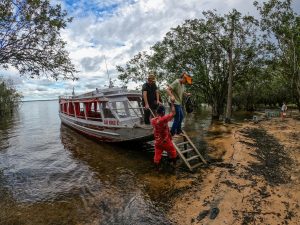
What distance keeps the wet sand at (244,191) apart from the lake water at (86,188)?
767 millimetres

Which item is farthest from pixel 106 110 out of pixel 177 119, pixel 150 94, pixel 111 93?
pixel 177 119

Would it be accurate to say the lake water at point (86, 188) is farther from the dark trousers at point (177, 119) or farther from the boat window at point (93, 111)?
the boat window at point (93, 111)

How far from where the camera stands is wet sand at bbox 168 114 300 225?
19.4ft

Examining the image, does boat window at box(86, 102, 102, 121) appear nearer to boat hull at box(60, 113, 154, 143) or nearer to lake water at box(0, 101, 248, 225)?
boat hull at box(60, 113, 154, 143)

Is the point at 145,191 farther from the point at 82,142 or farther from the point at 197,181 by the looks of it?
the point at 82,142

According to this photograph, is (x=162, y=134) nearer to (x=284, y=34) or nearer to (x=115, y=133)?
(x=115, y=133)

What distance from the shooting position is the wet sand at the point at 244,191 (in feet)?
19.4

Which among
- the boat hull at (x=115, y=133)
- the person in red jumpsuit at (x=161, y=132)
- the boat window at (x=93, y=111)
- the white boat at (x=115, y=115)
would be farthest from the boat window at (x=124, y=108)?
the person in red jumpsuit at (x=161, y=132)

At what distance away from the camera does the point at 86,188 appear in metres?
8.87

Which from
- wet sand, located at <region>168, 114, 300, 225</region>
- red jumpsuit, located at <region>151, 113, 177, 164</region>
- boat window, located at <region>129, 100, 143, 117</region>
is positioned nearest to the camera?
wet sand, located at <region>168, 114, 300, 225</region>

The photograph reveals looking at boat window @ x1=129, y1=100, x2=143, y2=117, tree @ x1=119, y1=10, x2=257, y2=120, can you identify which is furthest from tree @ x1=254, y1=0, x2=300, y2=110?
boat window @ x1=129, y1=100, x2=143, y2=117

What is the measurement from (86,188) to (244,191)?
4.93m

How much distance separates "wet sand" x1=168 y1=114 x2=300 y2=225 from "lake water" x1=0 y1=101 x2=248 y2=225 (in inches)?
30.2

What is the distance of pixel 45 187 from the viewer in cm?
918
